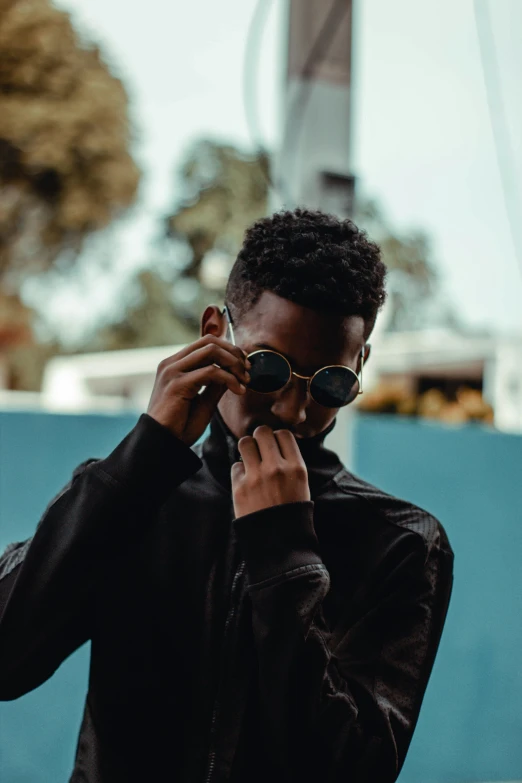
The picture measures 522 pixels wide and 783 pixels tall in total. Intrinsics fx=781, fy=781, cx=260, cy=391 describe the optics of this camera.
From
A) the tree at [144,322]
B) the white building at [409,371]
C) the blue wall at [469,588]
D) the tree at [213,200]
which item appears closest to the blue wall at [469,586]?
the blue wall at [469,588]

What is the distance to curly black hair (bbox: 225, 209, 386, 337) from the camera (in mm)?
1416

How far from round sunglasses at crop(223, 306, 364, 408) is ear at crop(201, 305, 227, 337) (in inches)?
7.1

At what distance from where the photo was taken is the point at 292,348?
4.67 feet

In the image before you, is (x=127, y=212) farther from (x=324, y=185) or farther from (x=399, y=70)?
(x=324, y=185)

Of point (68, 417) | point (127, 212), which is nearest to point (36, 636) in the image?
point (68, 417)

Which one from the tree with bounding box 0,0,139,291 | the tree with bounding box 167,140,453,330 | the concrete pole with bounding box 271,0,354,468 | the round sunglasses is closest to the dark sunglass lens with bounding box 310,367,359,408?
the round sunglasses

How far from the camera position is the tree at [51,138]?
47.5 ft

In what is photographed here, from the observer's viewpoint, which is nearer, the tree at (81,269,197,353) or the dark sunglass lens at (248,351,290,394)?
the dark sunglass lens at (248,351,290,394)

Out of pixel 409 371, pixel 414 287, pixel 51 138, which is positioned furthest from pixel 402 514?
pixel 414 287

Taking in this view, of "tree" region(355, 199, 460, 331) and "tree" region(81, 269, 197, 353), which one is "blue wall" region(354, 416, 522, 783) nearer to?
"tree" region(81, 269, 197, 353)

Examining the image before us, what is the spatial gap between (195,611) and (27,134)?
15.3m

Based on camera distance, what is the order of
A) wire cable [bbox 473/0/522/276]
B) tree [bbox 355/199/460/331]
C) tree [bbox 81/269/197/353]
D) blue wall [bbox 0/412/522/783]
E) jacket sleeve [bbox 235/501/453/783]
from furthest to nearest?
1. tree [bbox 355/199/460/331]
2. tree [bbox 81/269/197/353]
3. wire cable [bbox 473/0/522/276]
4. blue wall [bbox 0/412/522/783]
5. jacket sleeve [bbox 235/501/453/783]

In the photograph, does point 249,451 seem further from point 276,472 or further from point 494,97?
point 494,97

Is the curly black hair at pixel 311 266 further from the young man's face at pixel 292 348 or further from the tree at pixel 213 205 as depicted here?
the tree at pixel 213 205
